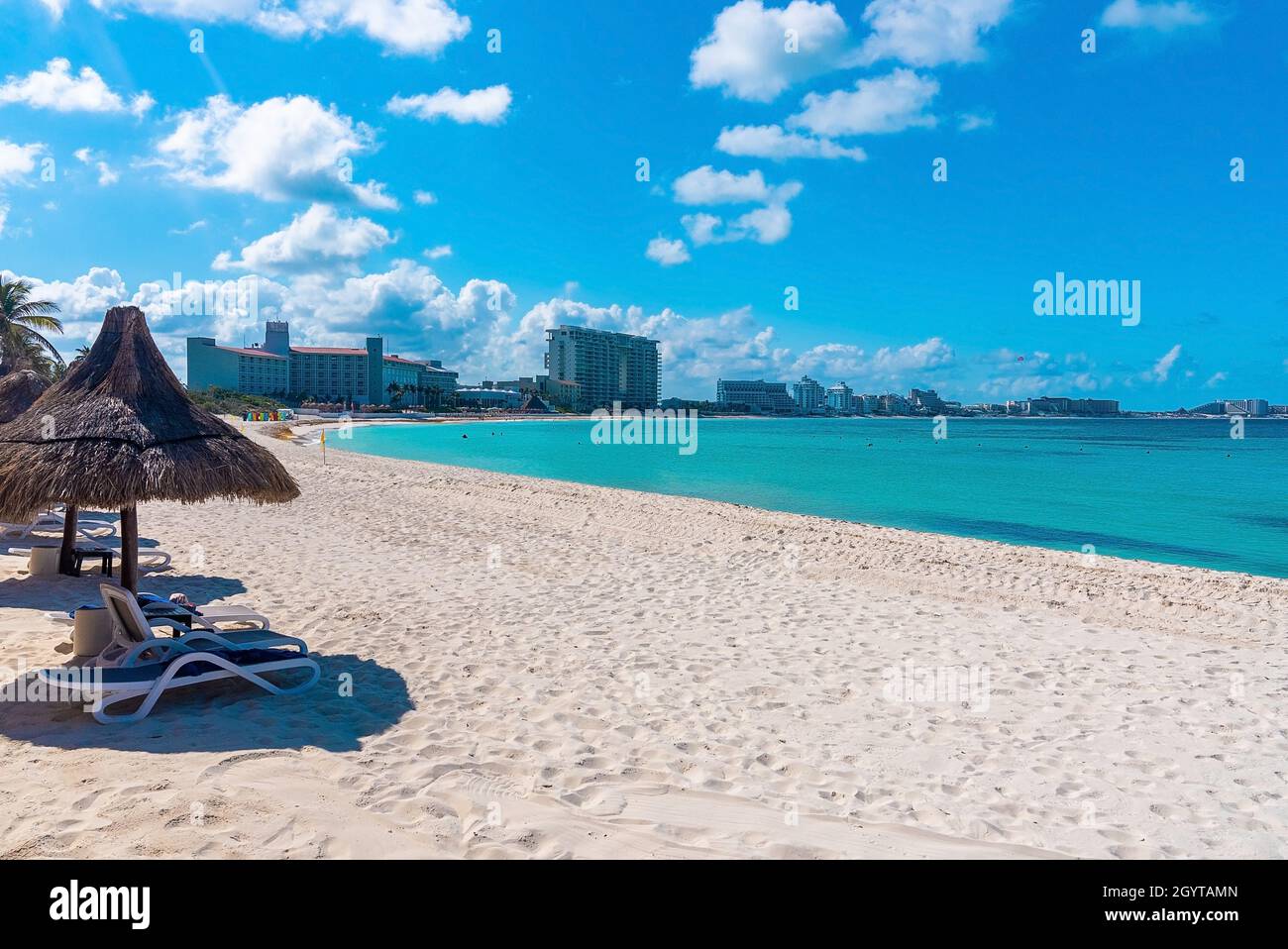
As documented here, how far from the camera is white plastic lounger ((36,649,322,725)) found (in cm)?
467

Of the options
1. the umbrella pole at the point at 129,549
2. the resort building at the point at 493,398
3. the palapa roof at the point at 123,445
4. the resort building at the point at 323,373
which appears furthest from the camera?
the resort building at the point at 493,398

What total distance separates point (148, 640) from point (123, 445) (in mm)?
1470

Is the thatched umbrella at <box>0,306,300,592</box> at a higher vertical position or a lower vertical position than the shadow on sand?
higher

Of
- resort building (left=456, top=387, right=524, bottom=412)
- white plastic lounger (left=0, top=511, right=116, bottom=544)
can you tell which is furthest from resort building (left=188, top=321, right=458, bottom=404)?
white plastic lounger (left=0, top=511, right=116, bottom=544)

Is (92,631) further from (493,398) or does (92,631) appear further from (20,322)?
(493,398)

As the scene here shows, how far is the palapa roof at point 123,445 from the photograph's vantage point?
212 inches

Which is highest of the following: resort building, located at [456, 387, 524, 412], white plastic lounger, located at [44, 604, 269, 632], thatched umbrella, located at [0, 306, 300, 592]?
resort building, located at [456, 387, 524, 412]

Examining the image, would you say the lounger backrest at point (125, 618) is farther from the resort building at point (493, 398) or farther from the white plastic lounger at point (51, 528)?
the resort building at point (493, 398)

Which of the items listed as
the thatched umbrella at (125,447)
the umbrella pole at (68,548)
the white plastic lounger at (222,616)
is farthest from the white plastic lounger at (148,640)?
the umbrella pole at (68,548)

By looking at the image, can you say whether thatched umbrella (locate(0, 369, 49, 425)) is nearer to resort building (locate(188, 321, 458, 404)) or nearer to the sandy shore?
the sandy shore

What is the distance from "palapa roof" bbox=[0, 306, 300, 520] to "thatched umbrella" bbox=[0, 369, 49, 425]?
18.0 feet

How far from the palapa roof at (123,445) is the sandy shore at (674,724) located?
143 cm
